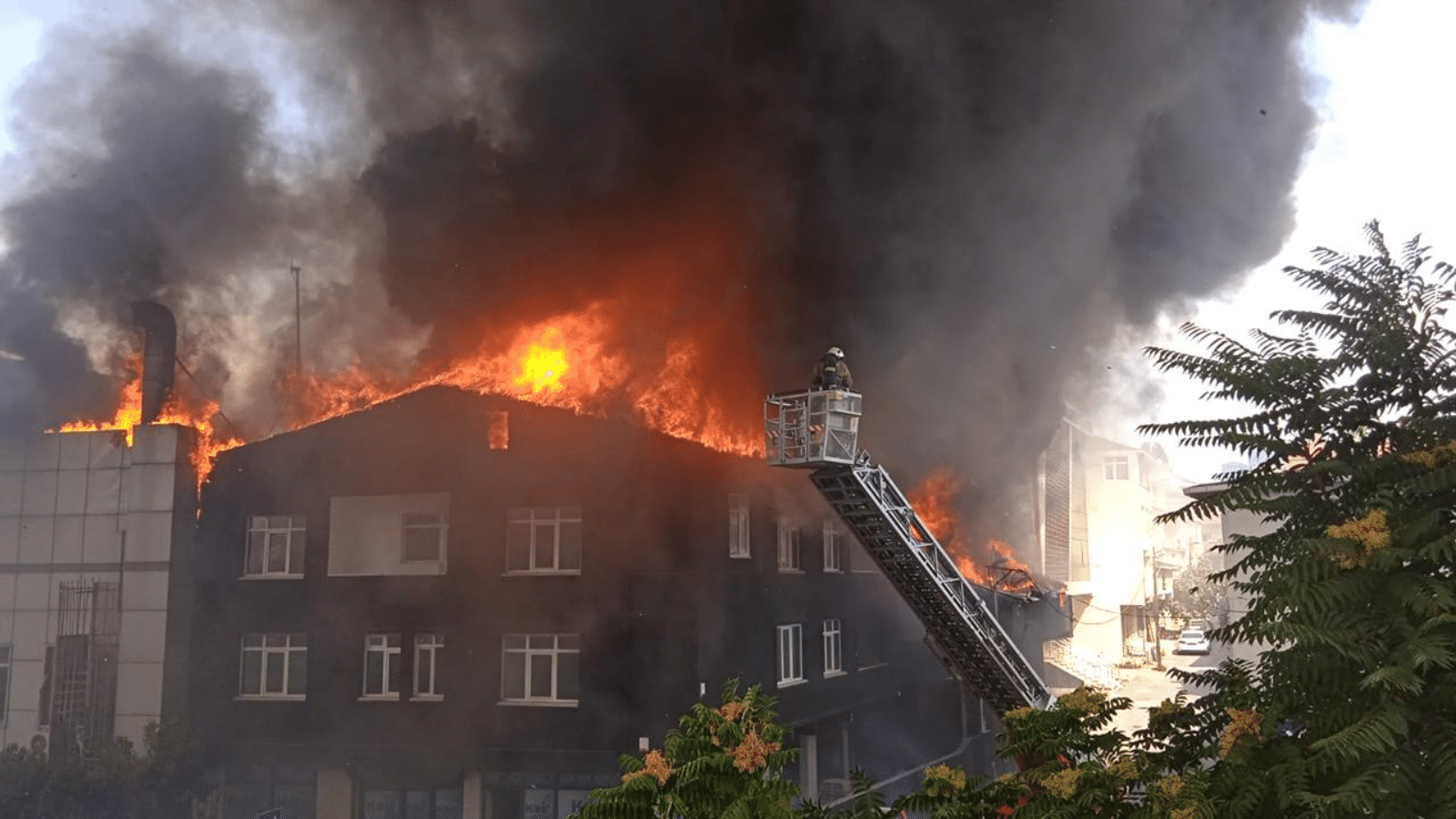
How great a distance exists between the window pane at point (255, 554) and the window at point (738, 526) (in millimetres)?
10094

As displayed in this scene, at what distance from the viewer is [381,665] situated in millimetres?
21062

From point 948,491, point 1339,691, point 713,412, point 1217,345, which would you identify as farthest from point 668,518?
point 1339,691

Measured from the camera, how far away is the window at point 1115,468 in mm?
45531

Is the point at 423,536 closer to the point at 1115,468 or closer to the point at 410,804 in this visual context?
the point at 410,804

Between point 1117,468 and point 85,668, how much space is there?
3944 cm

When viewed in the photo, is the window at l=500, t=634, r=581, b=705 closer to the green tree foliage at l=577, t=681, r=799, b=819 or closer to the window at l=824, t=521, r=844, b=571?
the window at l=824, t=521, r=844, b=571

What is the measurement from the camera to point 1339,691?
17.9 ft

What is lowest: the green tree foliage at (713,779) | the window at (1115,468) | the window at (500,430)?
the green tree foliage at (713,779)

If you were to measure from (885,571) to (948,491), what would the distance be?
945 centimetres

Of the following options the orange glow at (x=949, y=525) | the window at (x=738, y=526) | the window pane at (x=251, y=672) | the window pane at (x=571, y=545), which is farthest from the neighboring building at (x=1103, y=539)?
the window pane at (x=251, y=672)

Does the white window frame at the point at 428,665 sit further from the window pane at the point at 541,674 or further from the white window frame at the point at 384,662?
the window pane at the point at 541,674

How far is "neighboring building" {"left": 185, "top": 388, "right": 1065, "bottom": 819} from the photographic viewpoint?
773 inches

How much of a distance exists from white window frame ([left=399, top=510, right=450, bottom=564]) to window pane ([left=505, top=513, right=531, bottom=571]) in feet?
4.65

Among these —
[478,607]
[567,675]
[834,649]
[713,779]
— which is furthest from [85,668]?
[713,779]
